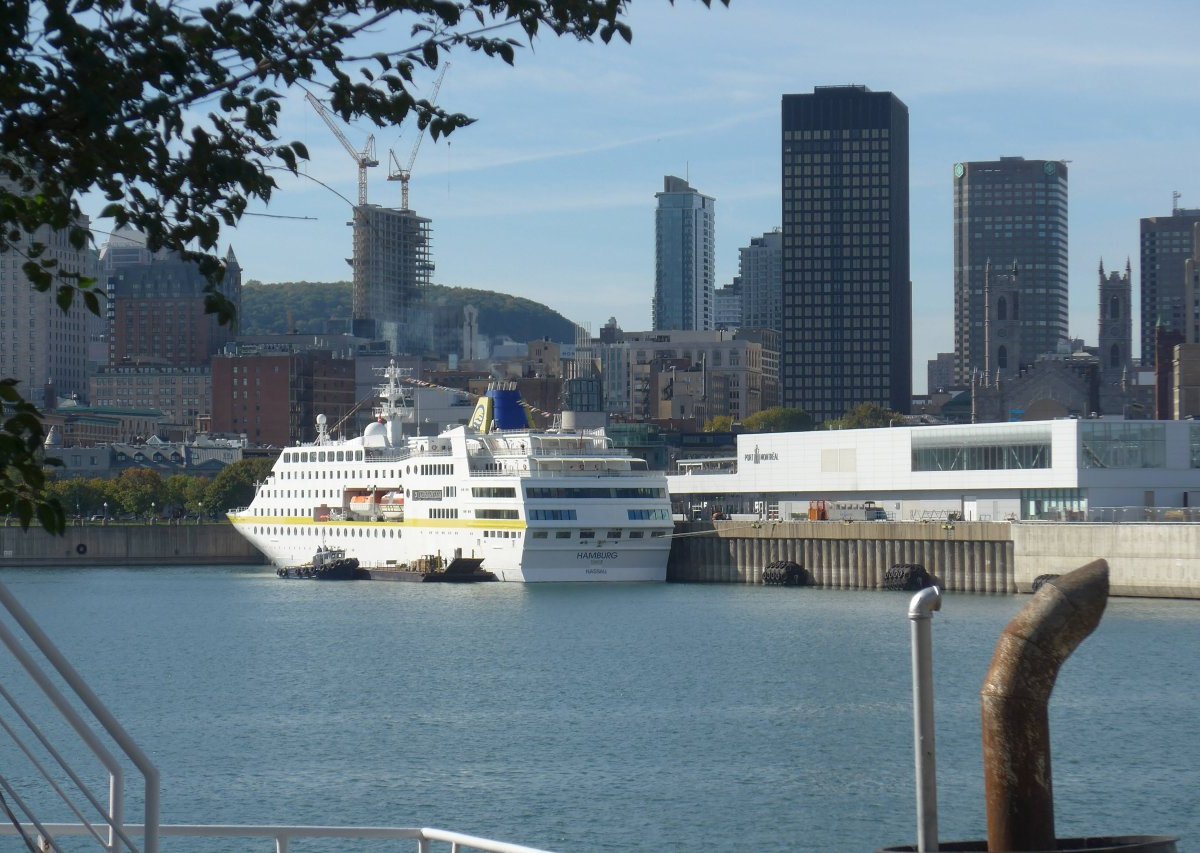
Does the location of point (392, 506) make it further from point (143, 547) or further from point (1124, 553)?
point (1124, 553)

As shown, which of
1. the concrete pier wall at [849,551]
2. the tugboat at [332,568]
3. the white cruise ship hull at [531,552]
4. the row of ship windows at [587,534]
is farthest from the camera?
the tugboat at [332,568]

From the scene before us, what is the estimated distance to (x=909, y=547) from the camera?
8131 centimetres

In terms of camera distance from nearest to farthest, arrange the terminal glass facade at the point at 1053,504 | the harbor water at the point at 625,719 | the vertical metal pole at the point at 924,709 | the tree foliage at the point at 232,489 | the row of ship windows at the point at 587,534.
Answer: the vertical metal pole at the point at 924,709, the harbor water at the point at 625,719, the terminal glass facade at the point at 1053,504, the row of ship windows at the point at 587,534, the tree foliage at the point at 232,489

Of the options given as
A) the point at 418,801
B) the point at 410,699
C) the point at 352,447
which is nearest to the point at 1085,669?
the point at 410,699

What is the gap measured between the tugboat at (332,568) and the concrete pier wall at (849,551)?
1684 cm

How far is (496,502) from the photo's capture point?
86.9 meters

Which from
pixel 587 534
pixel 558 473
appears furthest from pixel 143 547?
pixel 587 534

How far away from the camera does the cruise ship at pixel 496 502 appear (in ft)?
280

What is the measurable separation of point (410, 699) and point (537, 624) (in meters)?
20.7

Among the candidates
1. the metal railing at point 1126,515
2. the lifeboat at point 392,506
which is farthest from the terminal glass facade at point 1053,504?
the lifeboat at point 392,506

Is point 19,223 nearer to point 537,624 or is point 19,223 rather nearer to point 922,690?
point 922,690

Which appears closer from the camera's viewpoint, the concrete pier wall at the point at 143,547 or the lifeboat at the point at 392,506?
the lifeboat at the point at 392,506

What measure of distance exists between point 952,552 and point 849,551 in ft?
17.9

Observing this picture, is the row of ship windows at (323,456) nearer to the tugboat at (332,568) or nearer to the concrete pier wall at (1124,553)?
the tugboat at (332,568)
